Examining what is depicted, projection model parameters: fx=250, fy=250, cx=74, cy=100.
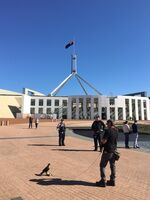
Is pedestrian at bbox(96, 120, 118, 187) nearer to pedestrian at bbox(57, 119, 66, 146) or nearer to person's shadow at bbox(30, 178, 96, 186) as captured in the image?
person's shadow at bbox(30, 178, 96, 186)

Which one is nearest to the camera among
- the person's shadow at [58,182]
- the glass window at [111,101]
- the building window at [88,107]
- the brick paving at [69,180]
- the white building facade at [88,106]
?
the brick paving at [69,180]

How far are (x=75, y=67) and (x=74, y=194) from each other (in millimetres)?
120759

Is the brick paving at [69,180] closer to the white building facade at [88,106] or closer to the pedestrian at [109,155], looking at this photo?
the pedestrian at [109,155]

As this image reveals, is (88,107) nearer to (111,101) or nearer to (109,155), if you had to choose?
(111,101)

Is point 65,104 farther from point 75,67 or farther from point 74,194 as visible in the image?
point 74,194

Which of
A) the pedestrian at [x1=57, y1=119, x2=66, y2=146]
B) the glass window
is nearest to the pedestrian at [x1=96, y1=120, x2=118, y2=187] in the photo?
the pedestrian at [x1=57, y1=119, x2=66, y2=146]

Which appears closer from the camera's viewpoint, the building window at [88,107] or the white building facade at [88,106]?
the white building facade at [88,106]

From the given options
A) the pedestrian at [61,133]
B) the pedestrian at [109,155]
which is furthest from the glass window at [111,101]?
the pedestrian at [109,155]

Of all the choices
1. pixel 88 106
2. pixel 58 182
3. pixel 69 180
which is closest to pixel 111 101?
pixel 88 106

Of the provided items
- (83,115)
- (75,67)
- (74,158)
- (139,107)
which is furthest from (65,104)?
(74,158)

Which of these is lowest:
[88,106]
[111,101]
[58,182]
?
[58,182]

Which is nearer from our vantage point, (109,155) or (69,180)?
(109,155)

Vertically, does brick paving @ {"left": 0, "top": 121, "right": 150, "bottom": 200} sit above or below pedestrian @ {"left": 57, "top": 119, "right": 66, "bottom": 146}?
below

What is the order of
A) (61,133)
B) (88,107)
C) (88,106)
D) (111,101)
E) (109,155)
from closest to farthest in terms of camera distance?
(109,155), (61,133), (88,107), (88,106), (111,101)
